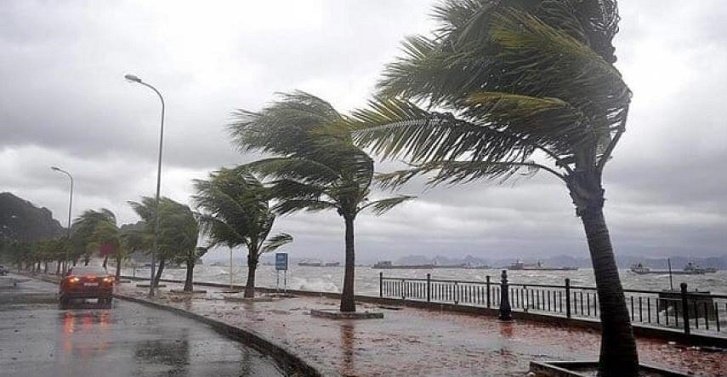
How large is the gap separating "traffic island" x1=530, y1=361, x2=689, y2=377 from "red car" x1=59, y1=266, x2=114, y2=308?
66.9ft

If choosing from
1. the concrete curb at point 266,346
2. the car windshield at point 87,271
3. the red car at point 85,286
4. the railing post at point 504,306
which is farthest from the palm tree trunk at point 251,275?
the railing post at point 504,306

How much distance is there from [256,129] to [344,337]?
843 centimetres

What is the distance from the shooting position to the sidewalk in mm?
9281

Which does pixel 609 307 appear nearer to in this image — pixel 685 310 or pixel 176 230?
pixel 685 310

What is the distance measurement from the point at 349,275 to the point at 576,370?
10.4 metres

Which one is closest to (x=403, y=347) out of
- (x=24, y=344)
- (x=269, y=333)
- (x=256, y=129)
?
(x=269, y=333)

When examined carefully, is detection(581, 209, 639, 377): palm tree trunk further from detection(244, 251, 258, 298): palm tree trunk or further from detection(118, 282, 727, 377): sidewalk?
detection(244, 251, 258, 298): palm tree trunk

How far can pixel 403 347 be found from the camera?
11.6 metres

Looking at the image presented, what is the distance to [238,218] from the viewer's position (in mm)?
27156

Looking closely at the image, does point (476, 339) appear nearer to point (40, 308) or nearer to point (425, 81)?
point (425, 81)

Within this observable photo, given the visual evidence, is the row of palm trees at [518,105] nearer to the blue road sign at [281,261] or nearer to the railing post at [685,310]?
the railing post at [685,310]

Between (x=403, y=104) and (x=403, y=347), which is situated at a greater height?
(x=403, y=104)

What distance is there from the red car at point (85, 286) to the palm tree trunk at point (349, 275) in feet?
37.3

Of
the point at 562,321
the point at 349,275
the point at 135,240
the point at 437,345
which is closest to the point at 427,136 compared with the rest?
the point at 437,345
